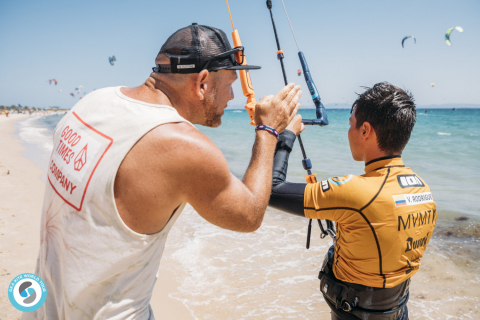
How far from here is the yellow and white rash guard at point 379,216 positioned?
1747 mm

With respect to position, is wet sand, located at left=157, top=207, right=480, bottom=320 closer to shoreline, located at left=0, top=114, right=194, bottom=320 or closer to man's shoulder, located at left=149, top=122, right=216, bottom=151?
shoreline, located at left=0, top=114, right=194, bottom=320


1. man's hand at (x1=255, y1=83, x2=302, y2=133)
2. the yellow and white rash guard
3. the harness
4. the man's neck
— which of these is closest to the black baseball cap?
man's hand at (x1=255, y1=83, x2=302, y2=133)

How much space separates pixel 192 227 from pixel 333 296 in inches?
197

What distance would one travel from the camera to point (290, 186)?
1982 millimetres

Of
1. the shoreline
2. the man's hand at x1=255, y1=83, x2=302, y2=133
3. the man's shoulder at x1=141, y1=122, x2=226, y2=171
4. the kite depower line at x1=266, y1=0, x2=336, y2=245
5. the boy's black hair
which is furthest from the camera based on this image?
the shoreline

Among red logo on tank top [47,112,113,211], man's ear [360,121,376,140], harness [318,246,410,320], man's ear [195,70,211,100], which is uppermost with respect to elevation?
man's ear [195,70,211,100]

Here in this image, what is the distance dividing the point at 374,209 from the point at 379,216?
0.15ft

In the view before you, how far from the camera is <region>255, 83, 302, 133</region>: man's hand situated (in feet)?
5.24

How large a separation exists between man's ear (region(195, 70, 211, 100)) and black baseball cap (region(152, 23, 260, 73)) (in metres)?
0.03

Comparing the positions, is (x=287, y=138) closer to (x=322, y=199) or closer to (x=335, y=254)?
(x=322, y=199)

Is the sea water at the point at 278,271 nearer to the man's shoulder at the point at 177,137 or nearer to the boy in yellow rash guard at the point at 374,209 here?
the boy in yellow rash guard at the point at 374,209

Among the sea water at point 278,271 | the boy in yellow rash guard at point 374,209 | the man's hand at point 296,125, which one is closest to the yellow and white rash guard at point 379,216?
the boy in yellow rash guard at point 374,209

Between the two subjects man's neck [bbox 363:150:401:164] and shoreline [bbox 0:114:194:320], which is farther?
shoreline [bbox 0:114:194:320]

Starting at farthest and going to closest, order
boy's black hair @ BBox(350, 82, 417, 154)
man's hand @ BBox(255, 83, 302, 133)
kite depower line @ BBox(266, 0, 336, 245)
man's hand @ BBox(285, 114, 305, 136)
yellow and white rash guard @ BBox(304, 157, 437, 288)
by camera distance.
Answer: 1. kite depower line @ BBox(266, 0, 336, 245)
2. man's hand @ BBox(285, 114, 305, 136)
3. boy's black hair @ BBox(350, 82, 417, 154)
4. yellow and white rash guard @ BBox(304, 157, 437, 288)
5. man's hand @ BBox(255, 83, 302, 133)
